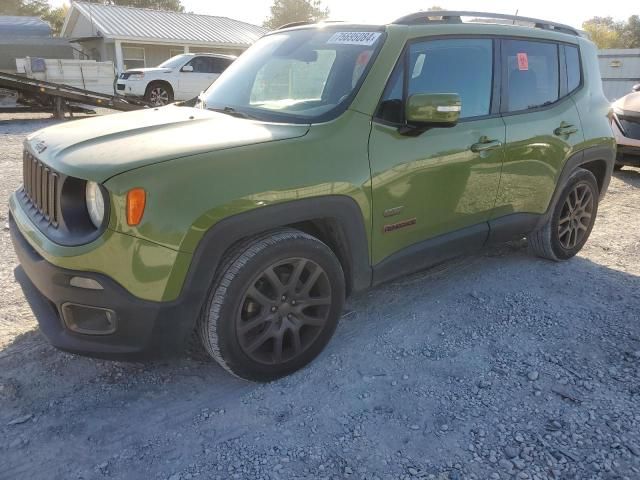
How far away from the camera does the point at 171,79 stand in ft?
53.3

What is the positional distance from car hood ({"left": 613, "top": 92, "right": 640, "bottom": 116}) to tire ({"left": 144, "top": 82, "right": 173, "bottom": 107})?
40.9 ft

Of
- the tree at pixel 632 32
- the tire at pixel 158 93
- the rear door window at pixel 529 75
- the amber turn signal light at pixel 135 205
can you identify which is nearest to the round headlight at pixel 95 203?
the amber turn signal light at pixel 135 205

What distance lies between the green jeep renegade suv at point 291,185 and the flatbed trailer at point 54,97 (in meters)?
10.3

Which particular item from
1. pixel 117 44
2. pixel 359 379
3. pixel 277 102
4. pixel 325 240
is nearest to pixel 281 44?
pixel 277 102

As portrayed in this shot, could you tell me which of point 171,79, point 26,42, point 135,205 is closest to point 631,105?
point 135,205

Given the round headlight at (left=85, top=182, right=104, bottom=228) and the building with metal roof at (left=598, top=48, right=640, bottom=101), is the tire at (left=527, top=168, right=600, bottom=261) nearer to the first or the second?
the round headlight at (left=85, top=182, right=104, bottom=228)

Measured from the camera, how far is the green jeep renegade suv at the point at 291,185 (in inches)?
87.6

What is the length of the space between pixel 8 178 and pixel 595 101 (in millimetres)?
7088

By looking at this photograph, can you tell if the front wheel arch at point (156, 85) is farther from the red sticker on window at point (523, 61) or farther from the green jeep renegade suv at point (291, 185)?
the red sticker on window at point (523, 61)

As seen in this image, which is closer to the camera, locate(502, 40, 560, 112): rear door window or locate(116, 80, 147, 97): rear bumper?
locate(502, 40, 560, 112): rear door window

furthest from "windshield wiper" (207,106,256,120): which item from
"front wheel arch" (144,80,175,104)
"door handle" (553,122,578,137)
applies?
"front wheel arch" (144,80,175,104)

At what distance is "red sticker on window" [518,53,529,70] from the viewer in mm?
3717

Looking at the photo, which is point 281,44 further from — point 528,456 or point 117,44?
point 117,44

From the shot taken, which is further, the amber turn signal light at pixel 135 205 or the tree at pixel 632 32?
the tree at pixel 632 32
